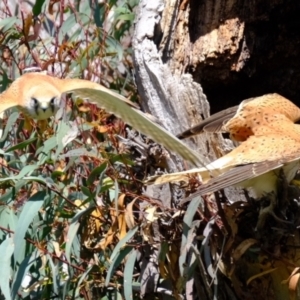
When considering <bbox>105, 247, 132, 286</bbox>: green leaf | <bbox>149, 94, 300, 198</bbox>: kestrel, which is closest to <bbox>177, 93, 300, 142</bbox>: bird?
<bbox>149, 94, 300, 198</bbox>: kestrel

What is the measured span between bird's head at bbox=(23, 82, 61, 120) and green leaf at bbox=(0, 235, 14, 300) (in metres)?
0.37

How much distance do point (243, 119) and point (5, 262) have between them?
79cm

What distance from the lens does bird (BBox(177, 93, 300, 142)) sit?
2787 millimetres

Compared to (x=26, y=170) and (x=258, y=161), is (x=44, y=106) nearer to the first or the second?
(x=26, y=170)

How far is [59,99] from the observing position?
2.58m

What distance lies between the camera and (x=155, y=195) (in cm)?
286

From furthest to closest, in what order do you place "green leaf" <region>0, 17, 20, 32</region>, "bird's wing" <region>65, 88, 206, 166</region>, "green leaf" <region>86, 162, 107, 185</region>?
1. "green leaf" <region>0, 17, 20, 32</region>
2. "green leaf" <region>86, 162, 107, 185</region>
3. "bird's wing" <region>65, 88, 206, 166</region>

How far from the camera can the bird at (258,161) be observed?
2.46m

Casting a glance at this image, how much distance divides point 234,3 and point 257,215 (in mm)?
860

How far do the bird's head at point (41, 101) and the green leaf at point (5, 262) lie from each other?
373mm

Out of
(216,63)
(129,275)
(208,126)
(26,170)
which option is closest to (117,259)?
(129,275)

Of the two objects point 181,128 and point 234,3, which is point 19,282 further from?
point 234,3

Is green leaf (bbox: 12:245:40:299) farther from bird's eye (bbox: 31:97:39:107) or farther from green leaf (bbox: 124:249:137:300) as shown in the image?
bird's eye (bbox: 31:97:39:107)

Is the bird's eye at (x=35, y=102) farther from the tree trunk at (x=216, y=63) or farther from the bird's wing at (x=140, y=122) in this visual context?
the tree trunk at (x=216, y=63)
